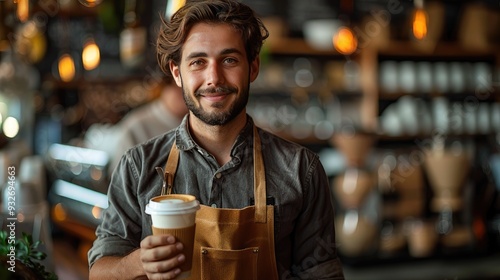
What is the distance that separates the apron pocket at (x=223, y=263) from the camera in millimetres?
1562

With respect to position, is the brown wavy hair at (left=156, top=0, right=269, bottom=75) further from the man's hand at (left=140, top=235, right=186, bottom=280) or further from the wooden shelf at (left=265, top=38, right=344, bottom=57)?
the wooden shelf at (left=265, top=38, right=344, bottom=57)

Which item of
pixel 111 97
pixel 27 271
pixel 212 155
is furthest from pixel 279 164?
pixel 111 97

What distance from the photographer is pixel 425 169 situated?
535 cm

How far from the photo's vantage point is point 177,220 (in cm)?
132

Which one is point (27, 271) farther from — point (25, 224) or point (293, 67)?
point (293, 67)

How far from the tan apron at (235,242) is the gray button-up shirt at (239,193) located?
0.10 ft

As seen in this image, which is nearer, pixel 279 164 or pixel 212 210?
pixel 212 210

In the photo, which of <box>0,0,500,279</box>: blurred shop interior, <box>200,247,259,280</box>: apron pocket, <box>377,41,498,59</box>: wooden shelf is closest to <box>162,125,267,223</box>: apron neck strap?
<box>200,247,259,280</box>: apron pocket

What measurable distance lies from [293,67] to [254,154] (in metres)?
4.23

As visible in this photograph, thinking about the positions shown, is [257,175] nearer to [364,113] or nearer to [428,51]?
[364,113]

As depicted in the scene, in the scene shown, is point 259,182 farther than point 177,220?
Yes

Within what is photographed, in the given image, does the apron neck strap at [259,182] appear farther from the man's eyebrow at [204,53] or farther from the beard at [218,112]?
the man's eyebrow at [204,53]

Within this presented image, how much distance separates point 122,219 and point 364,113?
4357mm

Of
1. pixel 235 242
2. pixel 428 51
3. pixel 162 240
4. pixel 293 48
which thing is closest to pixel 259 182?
pixel 235 242
